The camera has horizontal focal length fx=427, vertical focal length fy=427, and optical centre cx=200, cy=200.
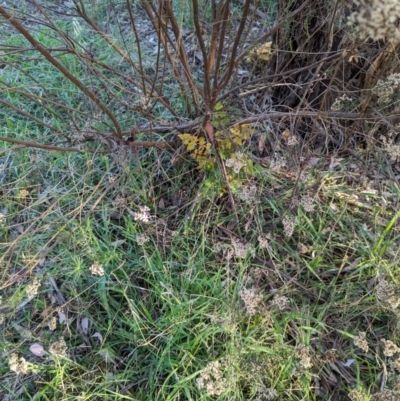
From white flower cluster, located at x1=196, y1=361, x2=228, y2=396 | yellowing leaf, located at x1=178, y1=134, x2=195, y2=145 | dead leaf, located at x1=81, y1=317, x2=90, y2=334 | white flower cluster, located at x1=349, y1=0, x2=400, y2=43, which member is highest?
white flower cluster, located at x1=349, y1=0, x2=400, y2=43

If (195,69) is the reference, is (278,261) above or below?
below

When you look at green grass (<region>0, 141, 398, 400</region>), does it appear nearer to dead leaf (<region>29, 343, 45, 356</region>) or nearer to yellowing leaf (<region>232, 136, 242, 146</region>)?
dead leaf (<region>29, 343, 45, 356</region>)

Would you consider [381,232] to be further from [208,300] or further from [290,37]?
[290,37]

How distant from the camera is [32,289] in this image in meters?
1.60

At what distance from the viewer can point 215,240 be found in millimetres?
2014

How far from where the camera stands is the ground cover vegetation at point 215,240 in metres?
1.65

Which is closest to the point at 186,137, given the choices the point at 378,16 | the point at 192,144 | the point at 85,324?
the point at 192,144

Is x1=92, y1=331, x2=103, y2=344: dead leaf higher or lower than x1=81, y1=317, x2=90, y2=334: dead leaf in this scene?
lower

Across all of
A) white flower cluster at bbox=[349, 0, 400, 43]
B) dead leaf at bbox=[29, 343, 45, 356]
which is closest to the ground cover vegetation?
dead leaf at bbox=[29, 343, 45, 356]

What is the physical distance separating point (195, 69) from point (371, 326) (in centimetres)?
180

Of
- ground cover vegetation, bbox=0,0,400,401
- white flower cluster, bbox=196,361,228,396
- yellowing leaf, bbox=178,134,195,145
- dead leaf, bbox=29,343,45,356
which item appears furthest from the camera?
yellowing leaf, bbox=178,134,195,145

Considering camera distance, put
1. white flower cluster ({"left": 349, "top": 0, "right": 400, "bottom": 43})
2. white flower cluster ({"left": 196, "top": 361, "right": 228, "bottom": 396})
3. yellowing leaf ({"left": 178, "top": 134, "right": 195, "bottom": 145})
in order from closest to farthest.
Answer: white flower cluster ({"left": 349, "top": 0, "right": 400, "bottom": 43}) < white flower cluster ({"left": 196, "top": 361, "right": 228, "bottom": 396}) < yellowing leaf ({"left": 178, "top": 134, "right": 195, "bottom": 145})

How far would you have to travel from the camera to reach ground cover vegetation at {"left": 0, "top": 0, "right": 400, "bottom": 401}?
5.43 ft

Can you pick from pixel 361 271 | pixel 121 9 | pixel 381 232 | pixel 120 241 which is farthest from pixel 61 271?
pixel 121 9
